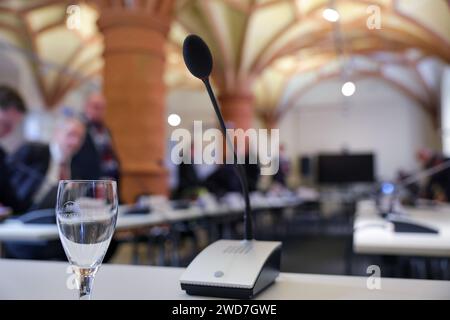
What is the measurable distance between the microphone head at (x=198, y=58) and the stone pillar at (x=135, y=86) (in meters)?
4.11

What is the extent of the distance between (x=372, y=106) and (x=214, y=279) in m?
12.7

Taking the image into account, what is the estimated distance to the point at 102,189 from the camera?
0.59 m

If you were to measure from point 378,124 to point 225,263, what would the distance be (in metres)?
12.8

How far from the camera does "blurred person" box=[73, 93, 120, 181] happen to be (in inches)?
98.2

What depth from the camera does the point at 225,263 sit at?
69 centimetres

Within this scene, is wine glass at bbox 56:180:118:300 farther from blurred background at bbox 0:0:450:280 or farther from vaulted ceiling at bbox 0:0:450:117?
vaulted ceiling at bbox 0:0:450:117

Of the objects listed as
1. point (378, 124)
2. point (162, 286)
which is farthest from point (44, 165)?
point (378, 124)

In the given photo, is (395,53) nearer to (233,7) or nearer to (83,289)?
(233,7)

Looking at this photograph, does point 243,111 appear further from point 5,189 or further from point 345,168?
point 5,189

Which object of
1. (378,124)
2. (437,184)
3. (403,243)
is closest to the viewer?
(403,243)

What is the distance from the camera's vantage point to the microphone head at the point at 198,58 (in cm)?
69

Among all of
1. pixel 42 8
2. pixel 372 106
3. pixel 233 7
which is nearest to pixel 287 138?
pixel 372 106

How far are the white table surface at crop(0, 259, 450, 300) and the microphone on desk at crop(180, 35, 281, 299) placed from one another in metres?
0.02

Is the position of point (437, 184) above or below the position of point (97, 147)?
below
